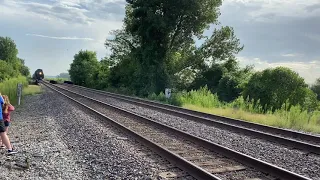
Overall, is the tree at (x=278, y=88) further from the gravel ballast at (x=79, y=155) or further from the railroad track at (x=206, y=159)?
the gravel ballast at (x=79, y=155)

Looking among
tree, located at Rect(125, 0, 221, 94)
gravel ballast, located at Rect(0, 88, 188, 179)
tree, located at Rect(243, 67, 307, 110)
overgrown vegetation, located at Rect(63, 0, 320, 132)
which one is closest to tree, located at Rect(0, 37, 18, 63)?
overgrown vegetation, located at Rect(63, 0, 320, 132)

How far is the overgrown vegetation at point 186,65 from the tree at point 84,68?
53.4 feet

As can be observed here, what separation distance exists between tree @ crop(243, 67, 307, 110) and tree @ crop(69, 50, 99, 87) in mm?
41031

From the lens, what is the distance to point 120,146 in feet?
27.3

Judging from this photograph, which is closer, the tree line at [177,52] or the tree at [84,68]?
the tree line at [177,52]

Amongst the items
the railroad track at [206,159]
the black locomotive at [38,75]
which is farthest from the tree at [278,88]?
the black locomotive at [38,75]

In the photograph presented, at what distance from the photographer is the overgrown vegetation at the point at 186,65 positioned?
20.7 metres

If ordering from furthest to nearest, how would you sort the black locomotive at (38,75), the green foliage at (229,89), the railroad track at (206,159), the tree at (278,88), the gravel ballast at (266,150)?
the black locomotive at (38,75), the green foliage at (229,89), the tree at (278,88), the gravel ballast at (266,150), the railroad track at (206,159)

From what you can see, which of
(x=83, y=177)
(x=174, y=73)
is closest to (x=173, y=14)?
(x=174, y=73)

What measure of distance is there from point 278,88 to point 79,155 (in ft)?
50.4

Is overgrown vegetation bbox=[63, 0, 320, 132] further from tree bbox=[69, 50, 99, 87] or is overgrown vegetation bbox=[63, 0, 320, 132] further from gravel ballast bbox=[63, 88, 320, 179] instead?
tree bbox=[69, 50, 99, 87]

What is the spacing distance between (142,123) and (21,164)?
6057mm

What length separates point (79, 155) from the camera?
758cm

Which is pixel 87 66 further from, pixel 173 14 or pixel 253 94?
pixel 253 94
